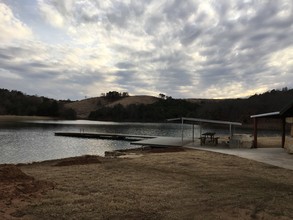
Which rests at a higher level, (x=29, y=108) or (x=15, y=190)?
(x=29, y=108)

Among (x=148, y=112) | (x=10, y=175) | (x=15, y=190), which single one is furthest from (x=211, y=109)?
(x=15, y=190)

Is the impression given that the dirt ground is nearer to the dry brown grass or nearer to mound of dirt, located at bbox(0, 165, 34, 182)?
mound of dirt, located at bbox(0, 165, 34, 182)

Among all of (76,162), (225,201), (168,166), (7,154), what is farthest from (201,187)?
(7,154)

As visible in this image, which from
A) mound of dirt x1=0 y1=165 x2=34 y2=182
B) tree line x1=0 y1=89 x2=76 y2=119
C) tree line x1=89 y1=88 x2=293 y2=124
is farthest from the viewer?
tree line x1=0 y1=89 x2=76 y2=119

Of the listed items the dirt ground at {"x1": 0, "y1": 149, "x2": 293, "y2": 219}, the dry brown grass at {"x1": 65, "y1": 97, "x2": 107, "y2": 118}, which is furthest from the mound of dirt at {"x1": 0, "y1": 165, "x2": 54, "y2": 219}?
the dry brown grass at {"x1": 65, "y1": 97, "x2": 107, "y2": 118}

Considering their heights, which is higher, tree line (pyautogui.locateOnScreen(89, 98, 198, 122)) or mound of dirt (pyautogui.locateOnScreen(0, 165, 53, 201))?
tree line (pyautogui.locateOnScreen(89, 98, 198, 122))

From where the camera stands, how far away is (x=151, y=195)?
7168mm

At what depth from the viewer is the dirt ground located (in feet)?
19.2

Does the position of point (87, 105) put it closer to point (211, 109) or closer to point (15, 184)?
point (211, 109)

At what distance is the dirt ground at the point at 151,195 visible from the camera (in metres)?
5.86

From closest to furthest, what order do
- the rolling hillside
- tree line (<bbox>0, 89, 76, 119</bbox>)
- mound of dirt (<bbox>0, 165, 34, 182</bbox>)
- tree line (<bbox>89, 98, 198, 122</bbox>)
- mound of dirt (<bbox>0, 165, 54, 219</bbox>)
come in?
mound of dirt (<bbox>0, 165, 54, 219</bbox>) < mound of dirt (<bbox>0, 165, 34, 182</bbox>) < tree line (<bbox>0, 89, 76, 119</bbox>) < tree line (<bbox>89, 98, 198, 122</bbox>) < the rolling hillside

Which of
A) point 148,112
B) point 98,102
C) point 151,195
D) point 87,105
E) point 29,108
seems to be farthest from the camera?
point 98,102

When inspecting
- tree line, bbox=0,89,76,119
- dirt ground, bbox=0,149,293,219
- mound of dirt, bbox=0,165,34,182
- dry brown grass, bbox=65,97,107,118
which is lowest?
dirt ground, bbox=0,149,293,219

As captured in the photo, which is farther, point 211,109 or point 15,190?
point 211,109
